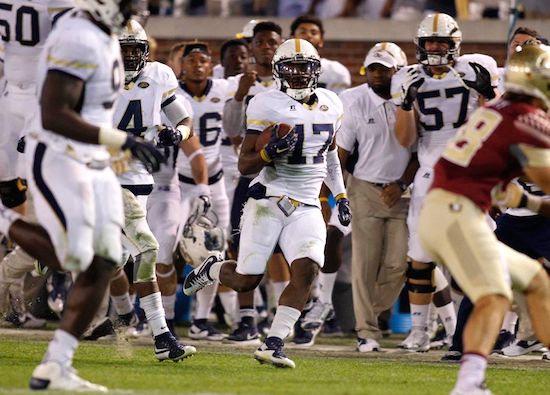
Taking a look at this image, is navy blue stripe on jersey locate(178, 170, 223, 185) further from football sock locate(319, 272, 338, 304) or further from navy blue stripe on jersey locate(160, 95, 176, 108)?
navy blue stripe on jersey locate(160, 95, 176, 108)

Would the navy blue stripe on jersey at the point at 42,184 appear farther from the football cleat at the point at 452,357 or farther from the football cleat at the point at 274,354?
the football cleat at the point at 452,357

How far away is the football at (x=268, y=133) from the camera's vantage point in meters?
8.24

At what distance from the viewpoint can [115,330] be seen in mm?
8688

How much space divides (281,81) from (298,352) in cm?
187

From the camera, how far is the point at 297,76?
8555 mm

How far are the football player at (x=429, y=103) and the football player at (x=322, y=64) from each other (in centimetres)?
161

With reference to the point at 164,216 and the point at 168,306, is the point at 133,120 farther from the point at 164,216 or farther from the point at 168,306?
the point at 168,306

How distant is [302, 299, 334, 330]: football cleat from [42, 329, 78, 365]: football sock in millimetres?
3687

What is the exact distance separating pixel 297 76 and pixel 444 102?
4.62 ft

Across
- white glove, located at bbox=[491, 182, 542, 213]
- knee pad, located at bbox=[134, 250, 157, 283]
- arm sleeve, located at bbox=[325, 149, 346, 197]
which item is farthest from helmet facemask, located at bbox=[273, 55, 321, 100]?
white glove, located at bbox=[491, 182, 542, 213]

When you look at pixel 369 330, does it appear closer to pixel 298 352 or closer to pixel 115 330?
pixel 298 352

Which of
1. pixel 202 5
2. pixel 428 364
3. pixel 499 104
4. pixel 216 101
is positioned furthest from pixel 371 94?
pixel 202 5

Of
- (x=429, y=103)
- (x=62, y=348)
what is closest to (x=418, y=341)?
(x=429, y=103)

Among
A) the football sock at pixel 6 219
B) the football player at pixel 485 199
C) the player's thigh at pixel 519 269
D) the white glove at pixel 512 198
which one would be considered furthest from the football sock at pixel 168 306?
the player's thigh at pixel 519 269
